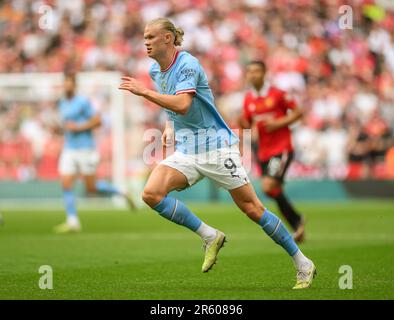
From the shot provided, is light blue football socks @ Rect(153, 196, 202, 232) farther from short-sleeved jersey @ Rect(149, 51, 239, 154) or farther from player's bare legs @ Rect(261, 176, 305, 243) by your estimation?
player's bare legs @ Rect(261, 176, 305, 243)

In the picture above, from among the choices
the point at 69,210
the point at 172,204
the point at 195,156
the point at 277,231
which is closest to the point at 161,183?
the point at 172,204

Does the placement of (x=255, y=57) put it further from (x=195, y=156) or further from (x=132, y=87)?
(x=132, y=87)

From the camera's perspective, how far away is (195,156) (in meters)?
8.25

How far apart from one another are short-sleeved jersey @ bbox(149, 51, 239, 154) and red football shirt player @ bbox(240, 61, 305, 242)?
4475mm

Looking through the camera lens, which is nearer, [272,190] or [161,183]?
[161,183]

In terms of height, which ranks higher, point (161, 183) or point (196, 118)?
point (196, 118)

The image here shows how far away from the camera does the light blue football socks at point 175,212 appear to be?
820 centimetres

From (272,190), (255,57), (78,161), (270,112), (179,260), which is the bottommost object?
(179,260)

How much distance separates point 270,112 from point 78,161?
13.5 ft

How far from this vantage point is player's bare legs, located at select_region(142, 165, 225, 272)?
8.09 metres

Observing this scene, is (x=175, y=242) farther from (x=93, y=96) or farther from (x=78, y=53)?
(x=78, y=53)

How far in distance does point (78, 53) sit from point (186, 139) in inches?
728

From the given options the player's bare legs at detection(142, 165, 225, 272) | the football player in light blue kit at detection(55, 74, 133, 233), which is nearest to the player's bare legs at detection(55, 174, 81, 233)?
the football player in light blue kit at detection(55, 74, 133, 233)
